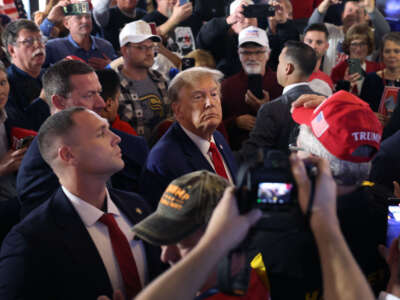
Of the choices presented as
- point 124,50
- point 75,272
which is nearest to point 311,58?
point 124,50

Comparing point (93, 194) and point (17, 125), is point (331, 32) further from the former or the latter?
point (93, 194)

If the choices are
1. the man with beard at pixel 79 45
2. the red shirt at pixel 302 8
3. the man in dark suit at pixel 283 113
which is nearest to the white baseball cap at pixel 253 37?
the man in dark suit at pixel 283 113

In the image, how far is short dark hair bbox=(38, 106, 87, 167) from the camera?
2307mm

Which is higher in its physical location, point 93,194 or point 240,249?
point 240,249

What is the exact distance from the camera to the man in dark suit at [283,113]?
3572mm

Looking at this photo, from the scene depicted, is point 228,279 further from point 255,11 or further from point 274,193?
point 255,11

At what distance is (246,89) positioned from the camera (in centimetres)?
A: 444

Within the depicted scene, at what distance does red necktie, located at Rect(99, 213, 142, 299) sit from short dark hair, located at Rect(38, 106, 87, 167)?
413 mm

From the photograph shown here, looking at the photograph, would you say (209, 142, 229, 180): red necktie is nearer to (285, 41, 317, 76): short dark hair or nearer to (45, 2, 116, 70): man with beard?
(285, 41, 317, 76): short dark hair

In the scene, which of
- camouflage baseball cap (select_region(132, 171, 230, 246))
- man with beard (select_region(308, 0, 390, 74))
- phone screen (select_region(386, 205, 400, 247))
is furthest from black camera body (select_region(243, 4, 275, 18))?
camouflage baseball cap (select_region(132, 171, 230, 246))

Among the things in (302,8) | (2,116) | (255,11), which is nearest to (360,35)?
(255,11)

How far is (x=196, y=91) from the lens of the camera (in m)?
3.23

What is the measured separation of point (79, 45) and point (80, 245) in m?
3.38

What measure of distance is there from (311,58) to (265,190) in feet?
9.26
